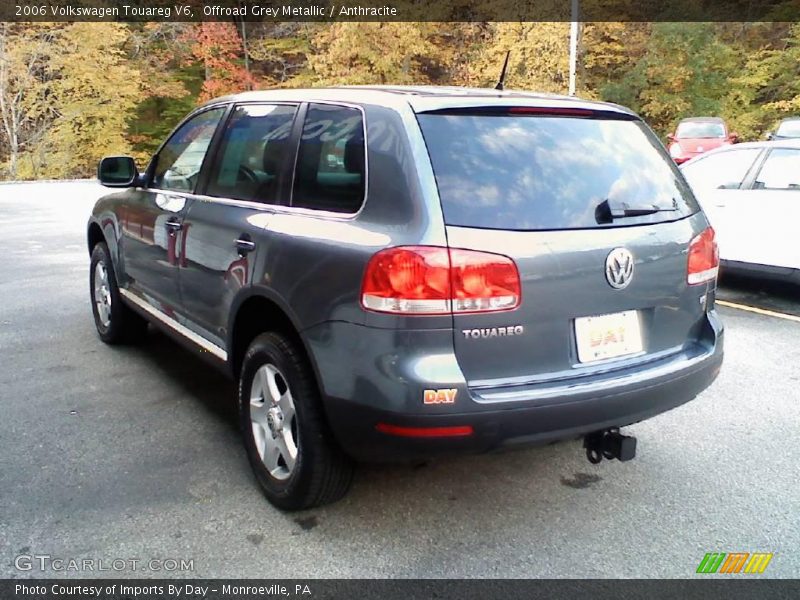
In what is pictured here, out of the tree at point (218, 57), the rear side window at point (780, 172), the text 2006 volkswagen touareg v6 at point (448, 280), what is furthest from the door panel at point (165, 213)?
the tree at point (218, 57)

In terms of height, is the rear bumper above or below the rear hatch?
below

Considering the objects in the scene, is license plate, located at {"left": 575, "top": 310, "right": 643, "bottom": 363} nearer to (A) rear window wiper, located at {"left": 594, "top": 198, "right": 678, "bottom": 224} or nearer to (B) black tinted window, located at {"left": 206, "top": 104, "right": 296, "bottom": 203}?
(A) rear window wiper, located at {"left": 594, "top": 198, "right": 678, "bottom": 224}

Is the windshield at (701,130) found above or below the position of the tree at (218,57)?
below

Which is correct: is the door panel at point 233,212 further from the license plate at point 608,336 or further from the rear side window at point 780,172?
the rear side window at point 780,172

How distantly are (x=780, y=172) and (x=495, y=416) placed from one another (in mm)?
5850

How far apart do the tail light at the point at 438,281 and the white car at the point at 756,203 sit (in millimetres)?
5280

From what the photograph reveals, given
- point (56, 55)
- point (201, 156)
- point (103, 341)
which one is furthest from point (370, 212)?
point (56, 55)

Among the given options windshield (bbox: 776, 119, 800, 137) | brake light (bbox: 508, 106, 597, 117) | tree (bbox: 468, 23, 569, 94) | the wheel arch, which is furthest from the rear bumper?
tree (bbox: 468, 23, 569, 94)

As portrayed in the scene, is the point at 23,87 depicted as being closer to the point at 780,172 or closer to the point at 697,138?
the point at 697,138

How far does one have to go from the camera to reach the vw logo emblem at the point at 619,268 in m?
2.70

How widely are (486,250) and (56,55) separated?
3021 centimetres

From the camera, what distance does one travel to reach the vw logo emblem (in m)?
2.70

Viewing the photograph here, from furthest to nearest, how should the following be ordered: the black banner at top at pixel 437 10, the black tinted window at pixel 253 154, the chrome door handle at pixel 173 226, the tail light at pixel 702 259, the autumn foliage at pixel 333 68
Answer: the black banner at top at pixel 437 10, the autumn foliage at pixel 333 68, the chrome door handle at pixel 173 226, the black tinted window at pixel 253 154, the tail light at pixel 702 259

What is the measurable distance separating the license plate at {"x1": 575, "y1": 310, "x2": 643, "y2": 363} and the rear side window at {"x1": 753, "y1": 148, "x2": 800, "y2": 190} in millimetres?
4994
